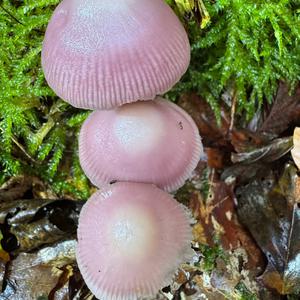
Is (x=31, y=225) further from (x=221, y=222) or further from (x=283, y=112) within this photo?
(x=283, y=112)

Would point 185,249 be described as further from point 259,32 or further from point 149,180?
point 259,32

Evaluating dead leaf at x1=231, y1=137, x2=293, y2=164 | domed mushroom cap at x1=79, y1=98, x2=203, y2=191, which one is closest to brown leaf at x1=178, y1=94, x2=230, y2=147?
dead leaf at x1=231, y1=137, x2=293, y2=164

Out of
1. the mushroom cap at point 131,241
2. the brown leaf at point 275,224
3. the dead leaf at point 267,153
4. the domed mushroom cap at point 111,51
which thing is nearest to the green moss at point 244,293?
the brown leaf at point 275,224

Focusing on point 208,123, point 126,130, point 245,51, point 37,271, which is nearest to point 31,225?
point 37,271

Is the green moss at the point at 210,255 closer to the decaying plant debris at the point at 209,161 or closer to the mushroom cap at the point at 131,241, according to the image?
the decaying plant debris at the point at 209,161

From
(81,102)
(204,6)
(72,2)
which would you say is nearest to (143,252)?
(81,102)
